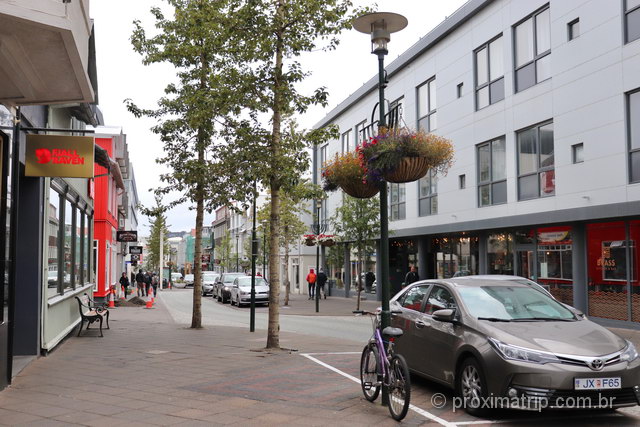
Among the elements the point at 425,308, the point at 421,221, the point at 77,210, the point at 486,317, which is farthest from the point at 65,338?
the point at 421,221

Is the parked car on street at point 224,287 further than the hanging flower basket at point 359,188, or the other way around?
the parked car on street at point 224,287

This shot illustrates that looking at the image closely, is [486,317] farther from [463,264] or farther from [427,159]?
[463,264]

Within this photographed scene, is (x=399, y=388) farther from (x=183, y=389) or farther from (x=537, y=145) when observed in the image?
(x=537, y=145)

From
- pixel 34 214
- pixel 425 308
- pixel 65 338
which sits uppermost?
pixel 34 214

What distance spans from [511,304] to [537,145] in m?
13.2

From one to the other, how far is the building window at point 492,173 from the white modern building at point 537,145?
7cm

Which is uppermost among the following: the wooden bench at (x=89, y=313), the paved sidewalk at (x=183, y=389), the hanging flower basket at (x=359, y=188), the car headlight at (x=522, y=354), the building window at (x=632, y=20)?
the building window at (x=632, y=20)

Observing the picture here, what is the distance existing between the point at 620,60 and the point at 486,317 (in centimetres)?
1184

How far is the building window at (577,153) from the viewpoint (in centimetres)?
1738

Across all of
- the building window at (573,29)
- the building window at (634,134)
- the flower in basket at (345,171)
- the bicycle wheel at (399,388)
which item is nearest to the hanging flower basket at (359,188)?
the flower in basket at (345,171)

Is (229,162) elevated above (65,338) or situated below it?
above

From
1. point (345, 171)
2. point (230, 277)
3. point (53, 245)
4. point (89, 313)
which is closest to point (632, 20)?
point (345, 171)

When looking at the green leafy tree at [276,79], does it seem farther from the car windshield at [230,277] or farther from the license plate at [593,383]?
the car windshield at [230,277]

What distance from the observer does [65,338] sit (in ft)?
46.0
